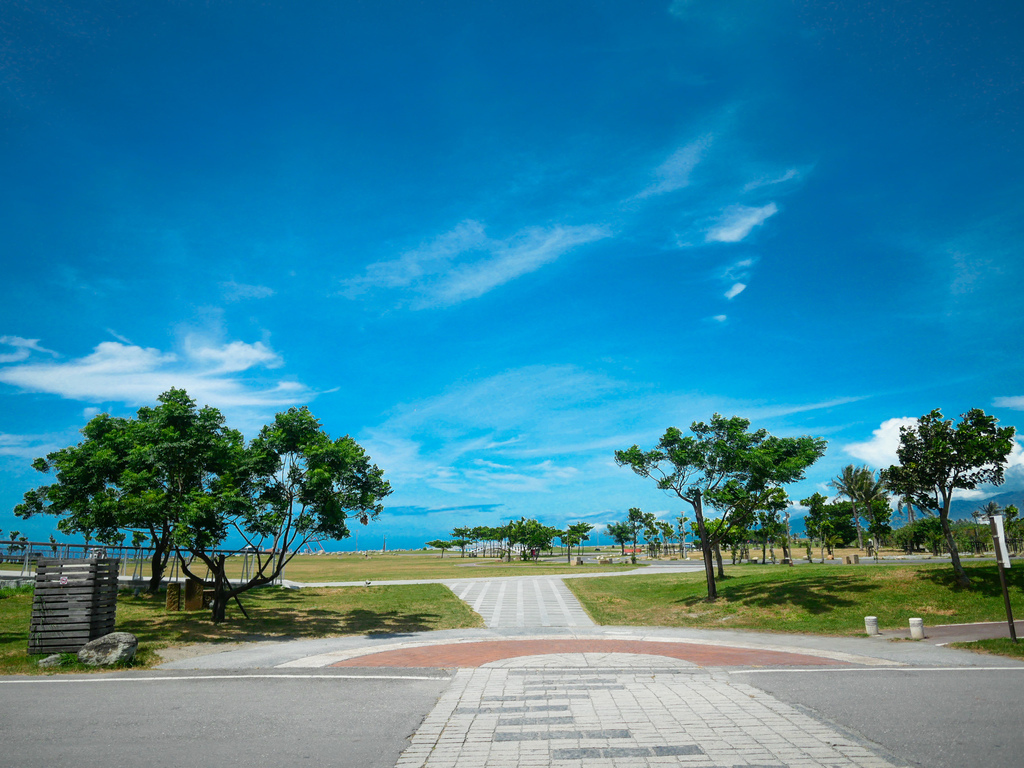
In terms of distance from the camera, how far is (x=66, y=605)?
16094 mm

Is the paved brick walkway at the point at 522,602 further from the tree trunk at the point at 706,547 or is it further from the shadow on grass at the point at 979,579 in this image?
the shadow on grass at the point at 979,579

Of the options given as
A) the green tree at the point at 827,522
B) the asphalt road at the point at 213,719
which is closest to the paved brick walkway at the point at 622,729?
the asphalt road at the point at 213,719

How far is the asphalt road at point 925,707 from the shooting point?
774 cm

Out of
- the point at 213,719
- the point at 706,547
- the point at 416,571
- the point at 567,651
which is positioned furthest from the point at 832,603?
the point at 416,571

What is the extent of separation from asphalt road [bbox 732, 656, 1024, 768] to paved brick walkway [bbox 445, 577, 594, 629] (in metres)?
12.1

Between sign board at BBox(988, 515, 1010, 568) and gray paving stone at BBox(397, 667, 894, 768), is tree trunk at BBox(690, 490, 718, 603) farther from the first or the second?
gray paving stone at BBox(397, 667, 894, 768)

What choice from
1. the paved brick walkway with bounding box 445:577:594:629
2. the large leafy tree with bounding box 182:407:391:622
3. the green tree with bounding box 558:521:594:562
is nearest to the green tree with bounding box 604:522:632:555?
the green tree with bounding box 558:521:594:562

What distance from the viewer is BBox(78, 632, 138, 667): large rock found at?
1441 cm

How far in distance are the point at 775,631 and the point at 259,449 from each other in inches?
763

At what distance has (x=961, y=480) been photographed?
2558cm

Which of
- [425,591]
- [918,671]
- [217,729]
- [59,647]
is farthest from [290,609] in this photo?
[918,671]

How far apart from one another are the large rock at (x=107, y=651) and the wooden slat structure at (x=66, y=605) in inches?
59.4

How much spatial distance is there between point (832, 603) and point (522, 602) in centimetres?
1481

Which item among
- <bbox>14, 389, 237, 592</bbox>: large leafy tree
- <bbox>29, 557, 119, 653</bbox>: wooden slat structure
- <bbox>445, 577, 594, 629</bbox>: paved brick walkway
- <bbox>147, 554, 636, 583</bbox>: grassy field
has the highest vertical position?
<bbox>14, 389, 237, 592</bbox>: large leafy tree
